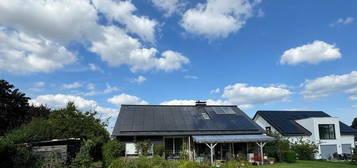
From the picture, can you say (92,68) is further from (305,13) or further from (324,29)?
(324,29)

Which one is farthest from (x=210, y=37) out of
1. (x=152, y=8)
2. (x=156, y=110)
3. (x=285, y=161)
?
(x=285, y=161)

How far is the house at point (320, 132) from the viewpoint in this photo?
28.6m

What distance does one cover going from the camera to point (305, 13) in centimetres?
1546

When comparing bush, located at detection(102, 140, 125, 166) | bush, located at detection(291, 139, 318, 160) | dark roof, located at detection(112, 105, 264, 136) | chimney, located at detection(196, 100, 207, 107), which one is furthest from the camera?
chimney, located at detection(196, 100, 207, 107)

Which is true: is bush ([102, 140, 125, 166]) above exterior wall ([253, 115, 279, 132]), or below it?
below

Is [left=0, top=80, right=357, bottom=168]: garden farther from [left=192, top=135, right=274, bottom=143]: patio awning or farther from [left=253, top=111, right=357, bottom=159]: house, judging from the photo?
[left=253, top=111, right=357, bottom=159]: house

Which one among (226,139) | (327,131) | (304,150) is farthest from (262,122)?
(226,139)

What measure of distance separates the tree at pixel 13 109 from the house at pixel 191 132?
27.5ft

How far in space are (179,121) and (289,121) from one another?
51.9 feet

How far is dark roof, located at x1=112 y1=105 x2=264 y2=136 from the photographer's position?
838 inches

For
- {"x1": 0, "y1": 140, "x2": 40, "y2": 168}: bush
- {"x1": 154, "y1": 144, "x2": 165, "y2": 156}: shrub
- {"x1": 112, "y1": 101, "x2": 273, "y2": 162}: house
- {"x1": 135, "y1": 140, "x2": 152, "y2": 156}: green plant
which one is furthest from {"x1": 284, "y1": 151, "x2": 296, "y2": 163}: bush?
{"x1": 0, "y1": 140, "x2": 40, "y2": 168}: bush

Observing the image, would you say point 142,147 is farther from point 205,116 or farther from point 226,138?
point 205,116

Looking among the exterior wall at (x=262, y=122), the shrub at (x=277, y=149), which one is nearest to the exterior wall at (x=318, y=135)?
the exterior wall at (x=262, y=122)

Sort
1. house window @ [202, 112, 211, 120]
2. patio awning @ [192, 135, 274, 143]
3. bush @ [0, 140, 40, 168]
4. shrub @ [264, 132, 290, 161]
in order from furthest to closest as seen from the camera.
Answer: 1. house window @ [202, 112, 211, 120]
2. shrub @ [264, 132, 290, 161]
3. patio awning @ [192, 135, 274, 143]
4. bush @ [0, 140, 40, 168]
